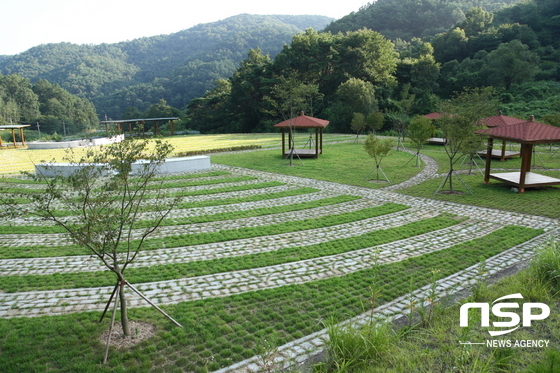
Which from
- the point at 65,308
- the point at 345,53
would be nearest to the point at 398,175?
the point at 65,308

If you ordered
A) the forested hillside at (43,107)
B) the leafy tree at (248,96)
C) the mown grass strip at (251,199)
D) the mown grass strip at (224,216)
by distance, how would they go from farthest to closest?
the forested hillside at (43,107) → the leafy tree at (248,96) → the mown grass strip at (251,199) → the mown grass strip at (224,216)

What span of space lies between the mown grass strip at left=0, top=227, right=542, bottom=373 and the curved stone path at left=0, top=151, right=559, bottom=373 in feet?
0.84

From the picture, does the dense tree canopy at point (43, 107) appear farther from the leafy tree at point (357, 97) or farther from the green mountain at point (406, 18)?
the green mountain at point (406, 18)

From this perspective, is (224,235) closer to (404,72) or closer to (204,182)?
(204,182)

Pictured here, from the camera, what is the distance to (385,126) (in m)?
44.5

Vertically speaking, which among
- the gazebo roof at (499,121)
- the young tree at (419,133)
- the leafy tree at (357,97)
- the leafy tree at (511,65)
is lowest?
the young tree at (419,133)

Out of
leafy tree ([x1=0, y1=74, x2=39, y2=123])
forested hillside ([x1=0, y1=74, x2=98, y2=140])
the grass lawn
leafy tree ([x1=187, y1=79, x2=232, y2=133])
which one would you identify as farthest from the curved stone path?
leafy tree ([x1=0, y1=74, x2=39, y2=123])

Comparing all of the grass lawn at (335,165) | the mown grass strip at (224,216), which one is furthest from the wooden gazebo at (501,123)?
the mown grass strip at (224,216)

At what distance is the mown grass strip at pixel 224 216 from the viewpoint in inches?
406

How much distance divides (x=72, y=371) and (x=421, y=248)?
6993 millimetres

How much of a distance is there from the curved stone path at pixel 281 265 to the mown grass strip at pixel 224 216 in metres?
0.32

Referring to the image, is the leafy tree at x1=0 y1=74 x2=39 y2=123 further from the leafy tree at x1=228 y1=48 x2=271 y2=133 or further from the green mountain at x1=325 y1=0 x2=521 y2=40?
the green mountain at x1=325 y1=0 x2=521 y2=40

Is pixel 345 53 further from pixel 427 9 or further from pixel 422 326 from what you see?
pixel 422 326

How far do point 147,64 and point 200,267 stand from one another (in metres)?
115
